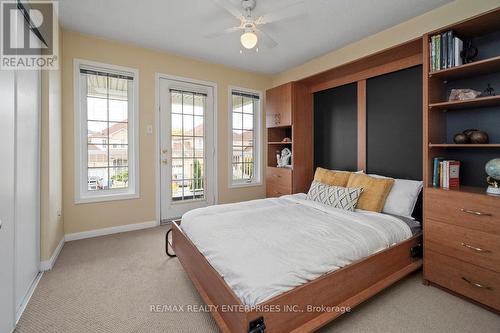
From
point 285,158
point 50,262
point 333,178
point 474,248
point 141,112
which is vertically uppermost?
point 141,112

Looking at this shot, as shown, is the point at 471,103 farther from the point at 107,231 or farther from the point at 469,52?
the point at 107,231

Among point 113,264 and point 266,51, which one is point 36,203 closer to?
point 113,264

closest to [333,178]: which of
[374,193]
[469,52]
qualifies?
[374,193]

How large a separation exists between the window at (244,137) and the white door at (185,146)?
433mm

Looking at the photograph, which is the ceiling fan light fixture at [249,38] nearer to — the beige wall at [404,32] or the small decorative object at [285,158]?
the beige wall at [404,32]

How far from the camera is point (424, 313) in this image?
67.2 inches

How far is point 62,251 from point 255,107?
141 inches

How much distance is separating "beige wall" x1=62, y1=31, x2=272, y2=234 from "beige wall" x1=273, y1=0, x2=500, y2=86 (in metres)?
1.39

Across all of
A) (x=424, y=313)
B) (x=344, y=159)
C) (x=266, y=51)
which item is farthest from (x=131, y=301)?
(x=266, y=51)

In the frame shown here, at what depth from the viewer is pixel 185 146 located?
152 inches

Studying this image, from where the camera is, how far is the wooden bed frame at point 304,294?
1.20m

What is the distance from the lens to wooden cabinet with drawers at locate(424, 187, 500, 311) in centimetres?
169

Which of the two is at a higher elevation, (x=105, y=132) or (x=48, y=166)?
(x=105, y=132)

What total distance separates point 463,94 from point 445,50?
15.8 inches
